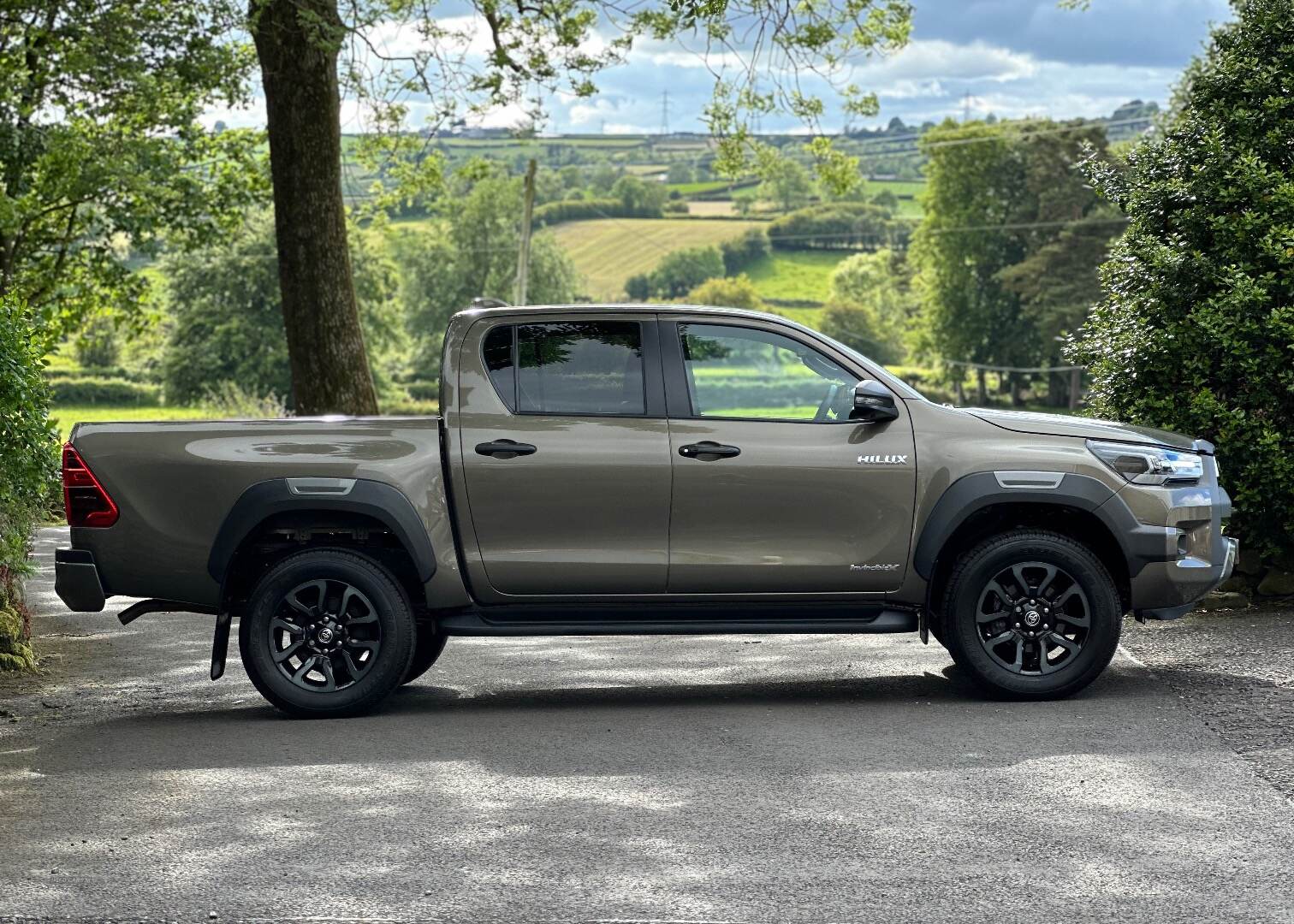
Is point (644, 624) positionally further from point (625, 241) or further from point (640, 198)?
point (640, 198)

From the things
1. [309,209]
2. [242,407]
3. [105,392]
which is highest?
[309,209]

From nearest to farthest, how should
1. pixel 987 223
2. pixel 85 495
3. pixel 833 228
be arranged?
pixel 85 495 → pixel 987 223 → pixel 833 228

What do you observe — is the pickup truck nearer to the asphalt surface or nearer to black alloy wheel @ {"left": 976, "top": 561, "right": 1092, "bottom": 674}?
black alloy wheel @ {"left": 976, "top": 561, "right": 1092, "bottom": 674}

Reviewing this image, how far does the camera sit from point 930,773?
6.82 m

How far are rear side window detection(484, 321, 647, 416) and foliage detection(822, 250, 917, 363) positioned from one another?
120 meters

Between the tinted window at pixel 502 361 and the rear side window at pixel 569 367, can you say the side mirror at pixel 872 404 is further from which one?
the tinted window at pixel 502 361

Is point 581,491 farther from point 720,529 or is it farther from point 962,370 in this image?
point 962,370

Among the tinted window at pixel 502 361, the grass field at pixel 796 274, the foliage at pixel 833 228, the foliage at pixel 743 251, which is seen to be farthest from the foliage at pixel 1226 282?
the foliage at pixel 833 228

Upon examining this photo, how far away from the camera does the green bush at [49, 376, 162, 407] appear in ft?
341

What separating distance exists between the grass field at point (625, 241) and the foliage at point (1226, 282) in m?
130

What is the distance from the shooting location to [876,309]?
450 feet

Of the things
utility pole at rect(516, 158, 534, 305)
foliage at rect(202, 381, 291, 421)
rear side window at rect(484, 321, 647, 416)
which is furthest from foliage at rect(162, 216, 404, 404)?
rear side window at rect(484, 321, 647, 416)

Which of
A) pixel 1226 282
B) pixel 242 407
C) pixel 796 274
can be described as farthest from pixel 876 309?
pixel 1226 282

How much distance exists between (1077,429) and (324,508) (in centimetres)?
384
